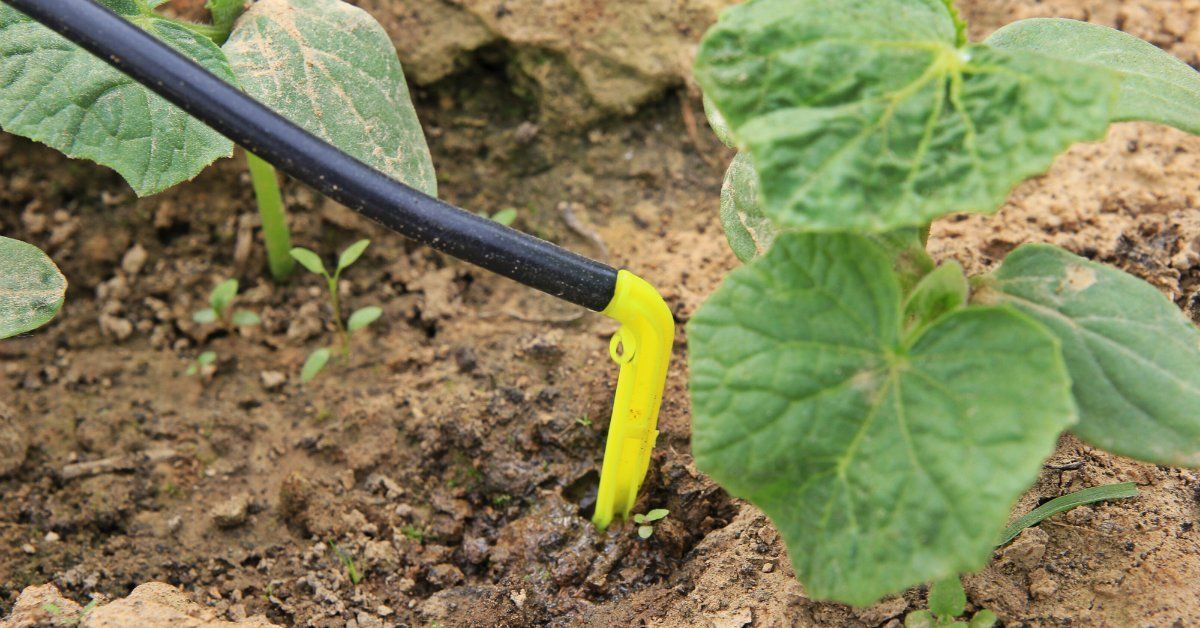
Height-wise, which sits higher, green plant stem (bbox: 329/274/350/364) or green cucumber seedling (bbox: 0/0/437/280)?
green cucumber seedling (bbox: 0/0/437/280)

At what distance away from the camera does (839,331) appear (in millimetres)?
1185

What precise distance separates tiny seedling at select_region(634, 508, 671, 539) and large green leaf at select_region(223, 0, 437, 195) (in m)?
0.71

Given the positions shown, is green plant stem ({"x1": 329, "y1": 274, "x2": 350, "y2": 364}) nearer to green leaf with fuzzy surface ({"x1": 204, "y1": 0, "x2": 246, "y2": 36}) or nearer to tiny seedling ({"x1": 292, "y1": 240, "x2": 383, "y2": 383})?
tiny seedling ({"x1": 292, "y1": 240, "x2": 383, "y2": 383})

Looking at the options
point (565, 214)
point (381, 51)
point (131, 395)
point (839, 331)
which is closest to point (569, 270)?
point (839, 331)

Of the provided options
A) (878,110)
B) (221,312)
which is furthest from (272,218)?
(878,110)

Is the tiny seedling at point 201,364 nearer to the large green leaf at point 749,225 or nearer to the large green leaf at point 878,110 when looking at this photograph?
the large green leaf at point 749,225

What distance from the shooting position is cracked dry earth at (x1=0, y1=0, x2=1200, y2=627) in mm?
1576

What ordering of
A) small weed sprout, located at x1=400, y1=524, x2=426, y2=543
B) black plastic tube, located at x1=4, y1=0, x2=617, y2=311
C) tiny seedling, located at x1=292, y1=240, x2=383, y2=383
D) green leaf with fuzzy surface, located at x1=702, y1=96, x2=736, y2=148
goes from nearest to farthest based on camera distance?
black plastic tube, located at x1=4, y1=0, x2=617, y2=311 → green leaf with fuzzy surface, located at x1=702, y1=96, x2=736, y2=148 → small weed sprout, located at x1=400, y1=524, x2=426, y2=543 → tiny seedling, located at x1=292, y1=240, x2=383, y2=383

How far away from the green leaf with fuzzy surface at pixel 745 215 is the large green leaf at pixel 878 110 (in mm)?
337

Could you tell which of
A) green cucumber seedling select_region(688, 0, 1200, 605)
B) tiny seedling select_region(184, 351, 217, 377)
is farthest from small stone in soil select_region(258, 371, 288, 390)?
green cucumber seedling select_region(688, 0, 1200, 605)

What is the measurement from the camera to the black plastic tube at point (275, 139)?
1.27m

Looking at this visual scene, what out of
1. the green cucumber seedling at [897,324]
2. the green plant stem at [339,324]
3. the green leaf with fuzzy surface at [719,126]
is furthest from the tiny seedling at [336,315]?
the green cucumber seedling at [897,324]

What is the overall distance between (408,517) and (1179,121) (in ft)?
4.70

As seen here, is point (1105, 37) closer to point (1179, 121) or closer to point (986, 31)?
point (1179, 121)
